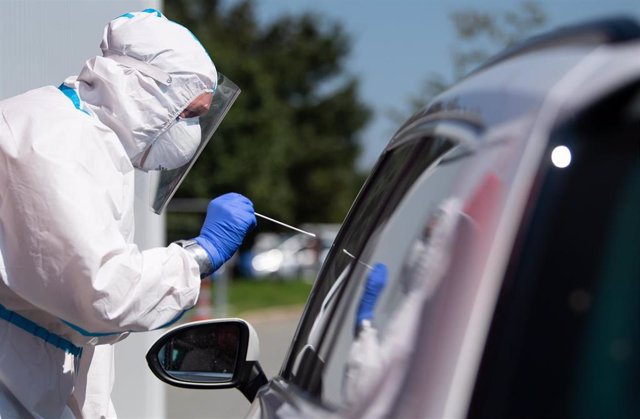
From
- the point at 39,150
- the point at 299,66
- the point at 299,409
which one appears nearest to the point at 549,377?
the point at 299,409

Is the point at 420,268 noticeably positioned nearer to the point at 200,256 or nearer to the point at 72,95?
the point at 200,256

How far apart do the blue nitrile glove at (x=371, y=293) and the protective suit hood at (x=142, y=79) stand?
1021 mm

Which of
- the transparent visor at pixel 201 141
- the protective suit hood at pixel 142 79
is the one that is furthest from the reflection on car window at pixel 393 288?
the transparent visor at pixel 201 141

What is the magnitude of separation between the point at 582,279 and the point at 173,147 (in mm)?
1793

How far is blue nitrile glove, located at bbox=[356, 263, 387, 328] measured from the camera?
5.57 ft

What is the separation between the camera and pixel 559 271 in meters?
1.22

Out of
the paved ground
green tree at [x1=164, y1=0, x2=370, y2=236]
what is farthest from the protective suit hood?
green tree at [x1=164, y1=0, x2=370, y2=236]

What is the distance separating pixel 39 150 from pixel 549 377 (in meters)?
1.40

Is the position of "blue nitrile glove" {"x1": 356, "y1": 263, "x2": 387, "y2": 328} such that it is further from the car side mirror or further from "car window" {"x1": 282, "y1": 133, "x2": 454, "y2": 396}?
the car side mirror

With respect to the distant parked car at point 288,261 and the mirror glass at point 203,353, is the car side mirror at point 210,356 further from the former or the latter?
the distant parked car at point 288,261

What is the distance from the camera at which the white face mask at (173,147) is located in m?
2.82

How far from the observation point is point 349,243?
7.53ft

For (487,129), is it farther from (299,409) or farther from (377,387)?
(299,409)

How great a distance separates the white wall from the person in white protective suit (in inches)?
89.8
